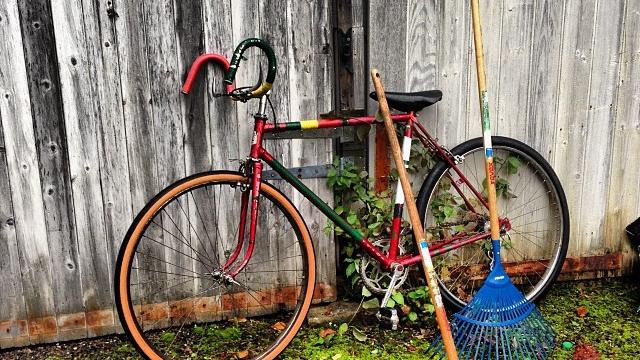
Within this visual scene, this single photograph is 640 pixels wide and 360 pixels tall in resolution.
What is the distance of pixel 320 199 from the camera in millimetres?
2713

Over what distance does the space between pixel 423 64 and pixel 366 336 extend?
1422mm

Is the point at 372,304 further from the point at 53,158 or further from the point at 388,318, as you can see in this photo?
the point at 53,158

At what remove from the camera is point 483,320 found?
265 centimetres

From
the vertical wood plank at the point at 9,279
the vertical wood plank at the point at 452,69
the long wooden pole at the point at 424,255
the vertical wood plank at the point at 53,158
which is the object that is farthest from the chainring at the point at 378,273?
the vertical wood plank at the point at 9,279

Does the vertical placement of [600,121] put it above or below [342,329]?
above

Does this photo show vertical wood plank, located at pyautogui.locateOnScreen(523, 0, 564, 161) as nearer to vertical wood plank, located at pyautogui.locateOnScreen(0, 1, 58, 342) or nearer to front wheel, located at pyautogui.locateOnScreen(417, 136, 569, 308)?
front wheel, located at pyautogui.locateOnScreen(417, 136, 569, 308)

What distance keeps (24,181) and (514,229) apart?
8.52 feet

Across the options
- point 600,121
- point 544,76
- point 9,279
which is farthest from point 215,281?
point 600,121

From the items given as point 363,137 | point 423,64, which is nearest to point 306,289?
point 363,137

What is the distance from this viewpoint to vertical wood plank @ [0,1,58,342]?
2490 millimetres

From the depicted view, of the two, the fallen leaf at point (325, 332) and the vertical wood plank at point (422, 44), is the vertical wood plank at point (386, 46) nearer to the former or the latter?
the vertical wood plank at point (422, 44)

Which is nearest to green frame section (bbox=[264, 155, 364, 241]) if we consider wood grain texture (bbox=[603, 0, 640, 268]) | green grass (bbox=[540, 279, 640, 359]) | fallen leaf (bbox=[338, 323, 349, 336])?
fallen leaf (bbox=[338, 323, 349, 336])

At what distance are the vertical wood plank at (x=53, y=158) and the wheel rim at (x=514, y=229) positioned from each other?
182 cm

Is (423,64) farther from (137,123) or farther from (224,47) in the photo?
(137,123)
